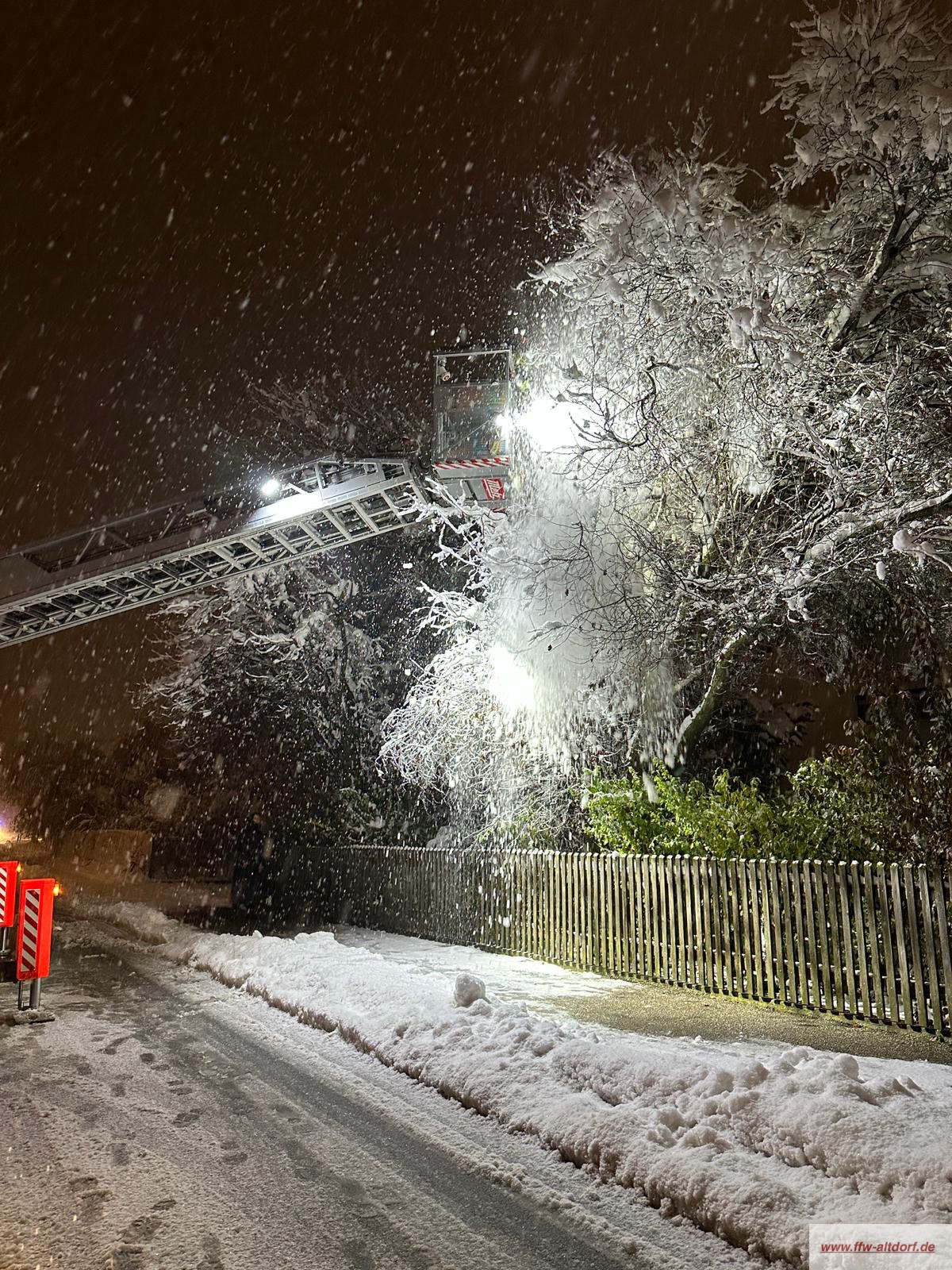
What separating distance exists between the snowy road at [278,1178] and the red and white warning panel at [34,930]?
68.2 inches

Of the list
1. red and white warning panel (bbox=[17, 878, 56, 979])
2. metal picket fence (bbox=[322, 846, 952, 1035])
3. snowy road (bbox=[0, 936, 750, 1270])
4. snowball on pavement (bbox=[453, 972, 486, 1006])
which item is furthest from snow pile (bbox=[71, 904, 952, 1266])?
red and white warning panel (bbox=[17, 878, 56, 979])

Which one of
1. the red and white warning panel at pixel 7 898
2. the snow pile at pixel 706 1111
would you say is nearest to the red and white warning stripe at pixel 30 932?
the red and white warning panel at pixel 7 898

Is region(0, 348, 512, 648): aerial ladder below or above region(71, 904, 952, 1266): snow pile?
above

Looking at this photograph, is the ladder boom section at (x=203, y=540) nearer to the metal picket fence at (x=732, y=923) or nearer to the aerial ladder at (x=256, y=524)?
the aerial ladder at (x=256, y=524)

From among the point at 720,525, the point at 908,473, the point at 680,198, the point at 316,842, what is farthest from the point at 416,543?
the point at 908,473

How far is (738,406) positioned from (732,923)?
5703mm

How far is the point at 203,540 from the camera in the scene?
14.3 meters

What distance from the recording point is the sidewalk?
23.1ft

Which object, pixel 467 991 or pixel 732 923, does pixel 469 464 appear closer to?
pixel 732 923

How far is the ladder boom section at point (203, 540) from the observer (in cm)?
1431

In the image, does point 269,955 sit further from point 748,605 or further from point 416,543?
point 416,543

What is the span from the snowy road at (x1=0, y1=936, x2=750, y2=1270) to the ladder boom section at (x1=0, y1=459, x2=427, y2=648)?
923 centimetres

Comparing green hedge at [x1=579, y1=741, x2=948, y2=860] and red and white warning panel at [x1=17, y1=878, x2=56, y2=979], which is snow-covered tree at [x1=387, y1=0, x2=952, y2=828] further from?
red and white warning panel at [x1=17, y1=878, x2=56, y2=979]

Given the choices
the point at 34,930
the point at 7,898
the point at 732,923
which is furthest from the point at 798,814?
the point at 7,898
